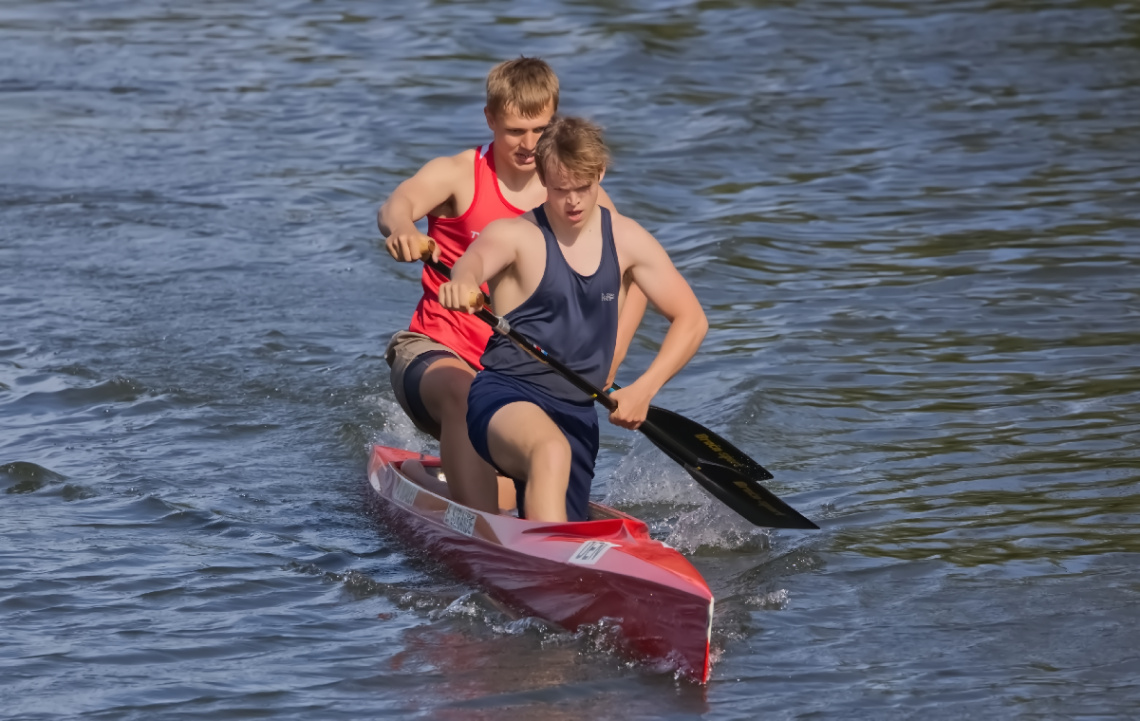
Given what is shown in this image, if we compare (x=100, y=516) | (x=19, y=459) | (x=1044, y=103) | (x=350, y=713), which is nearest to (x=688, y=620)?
(x=350, y=713)

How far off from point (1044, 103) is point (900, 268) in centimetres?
547

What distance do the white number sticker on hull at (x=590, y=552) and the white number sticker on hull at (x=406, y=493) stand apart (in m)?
1.31

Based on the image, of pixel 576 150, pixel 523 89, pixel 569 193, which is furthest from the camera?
pixel 523 89

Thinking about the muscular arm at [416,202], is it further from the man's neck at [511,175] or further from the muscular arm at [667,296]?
the muscular arm at [667,296]

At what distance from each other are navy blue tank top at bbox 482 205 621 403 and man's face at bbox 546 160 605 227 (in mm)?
137

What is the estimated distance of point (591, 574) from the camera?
192 inches

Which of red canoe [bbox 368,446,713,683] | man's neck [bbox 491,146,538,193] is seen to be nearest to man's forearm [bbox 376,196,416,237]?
man's neck [bbox 491,146,538,193]

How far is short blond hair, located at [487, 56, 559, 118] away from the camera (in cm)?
543

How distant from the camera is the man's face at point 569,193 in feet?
15.9

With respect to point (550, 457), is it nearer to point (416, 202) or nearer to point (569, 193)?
point (569, 193)

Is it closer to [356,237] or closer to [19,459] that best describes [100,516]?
[19,459]

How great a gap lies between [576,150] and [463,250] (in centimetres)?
124

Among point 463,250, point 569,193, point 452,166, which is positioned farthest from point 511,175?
point 569,193

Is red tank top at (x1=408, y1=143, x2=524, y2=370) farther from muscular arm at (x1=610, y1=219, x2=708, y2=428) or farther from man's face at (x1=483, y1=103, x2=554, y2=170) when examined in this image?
muscular arm at (x1=610, y1=219, x2=708, y2=428)
